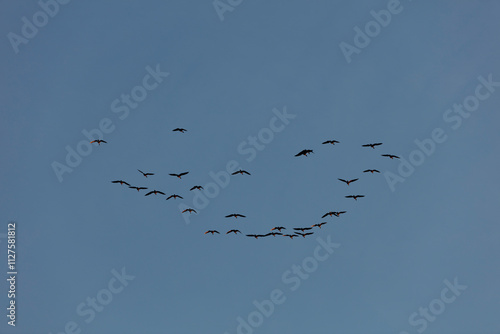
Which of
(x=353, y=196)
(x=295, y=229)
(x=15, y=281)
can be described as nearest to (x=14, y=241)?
(x=15, y=281)

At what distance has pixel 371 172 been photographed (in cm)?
12219

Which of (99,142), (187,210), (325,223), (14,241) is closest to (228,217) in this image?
(187,210)

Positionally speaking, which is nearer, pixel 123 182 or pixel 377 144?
pixel 377 144

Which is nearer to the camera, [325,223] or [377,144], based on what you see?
[377,144]

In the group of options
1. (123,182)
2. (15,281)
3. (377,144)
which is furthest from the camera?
(123,182)

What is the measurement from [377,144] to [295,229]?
26.9 m

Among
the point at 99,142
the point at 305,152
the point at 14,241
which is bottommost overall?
the point at 14,241

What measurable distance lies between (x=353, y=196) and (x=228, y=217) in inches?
1121

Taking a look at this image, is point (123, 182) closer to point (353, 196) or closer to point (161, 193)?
point (161, 193)

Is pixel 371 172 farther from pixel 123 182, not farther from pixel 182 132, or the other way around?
pixel 123 182

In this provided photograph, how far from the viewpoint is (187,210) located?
124688mm

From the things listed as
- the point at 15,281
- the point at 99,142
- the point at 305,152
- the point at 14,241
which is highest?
the point at 99,142

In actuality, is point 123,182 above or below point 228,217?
above

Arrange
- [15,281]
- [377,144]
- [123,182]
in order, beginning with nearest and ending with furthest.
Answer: [15,281] → [377,144] → [123,182]
